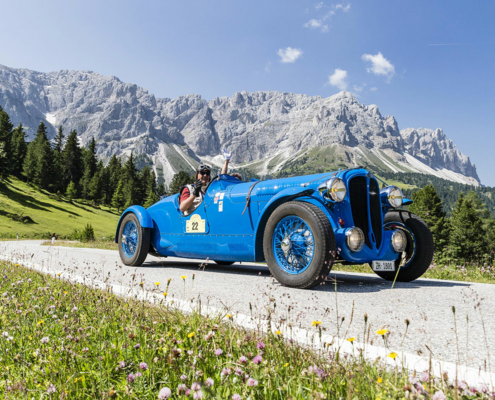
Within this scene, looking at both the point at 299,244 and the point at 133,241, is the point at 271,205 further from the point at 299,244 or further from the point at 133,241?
the point at 133,241

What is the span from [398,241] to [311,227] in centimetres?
141

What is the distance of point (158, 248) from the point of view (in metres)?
6.83

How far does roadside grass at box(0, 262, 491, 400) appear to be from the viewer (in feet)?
4.33

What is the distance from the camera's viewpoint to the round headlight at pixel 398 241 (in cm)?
447

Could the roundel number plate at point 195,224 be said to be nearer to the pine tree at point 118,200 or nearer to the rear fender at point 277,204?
the rear fender at point 277,204

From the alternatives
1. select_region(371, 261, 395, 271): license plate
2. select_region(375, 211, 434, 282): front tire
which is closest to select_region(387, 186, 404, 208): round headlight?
select_region(375, 211, 434, 282): front tire

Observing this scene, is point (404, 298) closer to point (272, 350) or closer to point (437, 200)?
point (272, 350)

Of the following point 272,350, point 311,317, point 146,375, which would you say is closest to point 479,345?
point 311,317

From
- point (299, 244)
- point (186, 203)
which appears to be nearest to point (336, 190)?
point (299, 244)

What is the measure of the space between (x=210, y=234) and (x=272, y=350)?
3.97 metres

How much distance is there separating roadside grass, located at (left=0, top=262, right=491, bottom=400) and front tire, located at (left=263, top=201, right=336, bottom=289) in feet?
5.16

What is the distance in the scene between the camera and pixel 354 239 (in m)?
3.94

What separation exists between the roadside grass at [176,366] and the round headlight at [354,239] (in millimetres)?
1970

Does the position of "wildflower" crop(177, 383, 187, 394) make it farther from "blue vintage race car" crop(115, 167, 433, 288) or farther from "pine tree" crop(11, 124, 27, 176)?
"pine tree" crop(11, 124, 27, 176)
